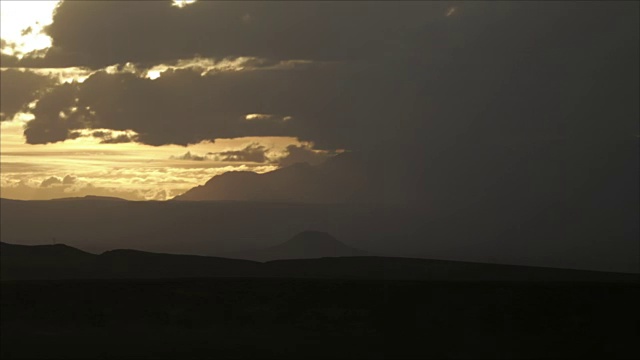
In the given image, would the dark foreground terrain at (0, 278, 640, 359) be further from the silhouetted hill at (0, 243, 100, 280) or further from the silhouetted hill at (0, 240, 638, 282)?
the silhouetted hill at (0, 243, 100, 280)

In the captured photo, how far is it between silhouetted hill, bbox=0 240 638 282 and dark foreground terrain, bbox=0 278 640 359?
24.9 metres

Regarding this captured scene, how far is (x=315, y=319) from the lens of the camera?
172 feet

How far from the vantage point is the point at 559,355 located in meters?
48.0

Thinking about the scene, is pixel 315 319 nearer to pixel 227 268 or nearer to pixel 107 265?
pixel 227 268

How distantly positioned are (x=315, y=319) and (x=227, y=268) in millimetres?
40562

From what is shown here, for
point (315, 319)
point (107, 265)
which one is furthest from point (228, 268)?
point (315, 319)

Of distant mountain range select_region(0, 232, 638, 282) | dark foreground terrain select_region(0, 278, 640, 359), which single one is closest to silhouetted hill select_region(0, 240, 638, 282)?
distant mountain range select_region(0, 232, 638, 282)

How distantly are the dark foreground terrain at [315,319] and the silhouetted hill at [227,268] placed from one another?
81.8 feet

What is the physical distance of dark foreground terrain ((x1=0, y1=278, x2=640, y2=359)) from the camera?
4675 cm

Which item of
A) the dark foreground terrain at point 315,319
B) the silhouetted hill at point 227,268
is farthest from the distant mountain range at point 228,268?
the dark foreground terrain at point 315,319

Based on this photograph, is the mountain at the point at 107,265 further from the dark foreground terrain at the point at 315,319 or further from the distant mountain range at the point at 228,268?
the dark foreground terrain at the point at 315,319

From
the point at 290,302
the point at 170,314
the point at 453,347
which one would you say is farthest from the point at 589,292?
the point at 170,314

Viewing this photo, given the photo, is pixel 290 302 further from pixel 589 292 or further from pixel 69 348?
pixel 589 292

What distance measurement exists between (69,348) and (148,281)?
11.7 m
